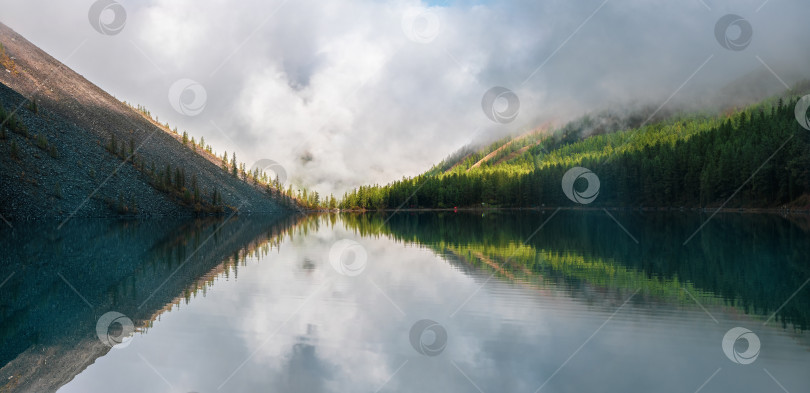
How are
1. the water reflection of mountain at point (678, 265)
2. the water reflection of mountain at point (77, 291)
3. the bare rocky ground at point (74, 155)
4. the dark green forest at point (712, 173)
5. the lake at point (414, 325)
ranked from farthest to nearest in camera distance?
1. the dark green forest at point (712, 173)
2. the bare rocky ground at point (74, 155)
3. the water reflection of mountain at point (678, 265)
4. the water reflection of mountain at point (77, 291)
5. the lake at point (414, 325)

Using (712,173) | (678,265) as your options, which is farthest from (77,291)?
(712,173)

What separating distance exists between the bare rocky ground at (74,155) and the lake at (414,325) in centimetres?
7615

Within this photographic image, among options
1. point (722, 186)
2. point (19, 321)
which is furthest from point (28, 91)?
point (722, 186)

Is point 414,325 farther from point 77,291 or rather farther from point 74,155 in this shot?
point 74,155

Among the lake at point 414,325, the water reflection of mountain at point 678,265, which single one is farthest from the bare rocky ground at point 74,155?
the water reflection of mountain at point 678,265

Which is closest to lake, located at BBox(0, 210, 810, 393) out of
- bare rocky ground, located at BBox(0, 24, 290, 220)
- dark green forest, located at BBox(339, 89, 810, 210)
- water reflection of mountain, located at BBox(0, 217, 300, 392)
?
water reflection of mountain, located at BBox(0, 217, 300, 392)

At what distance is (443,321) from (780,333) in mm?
8990

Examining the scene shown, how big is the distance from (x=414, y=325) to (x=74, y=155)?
11727cm

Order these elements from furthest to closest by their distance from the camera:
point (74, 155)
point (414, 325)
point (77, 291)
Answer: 1. point (74, 155)
2. point (77, 291)
3. point (414, 325)

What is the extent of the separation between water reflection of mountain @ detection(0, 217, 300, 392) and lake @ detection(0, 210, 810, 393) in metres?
0.09

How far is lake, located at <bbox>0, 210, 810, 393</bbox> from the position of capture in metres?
11.8

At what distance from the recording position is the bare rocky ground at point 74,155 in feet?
309

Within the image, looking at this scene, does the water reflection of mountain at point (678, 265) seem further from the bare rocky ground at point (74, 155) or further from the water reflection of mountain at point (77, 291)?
the bare rocky ground at point (74, 155)

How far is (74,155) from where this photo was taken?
111312mm
